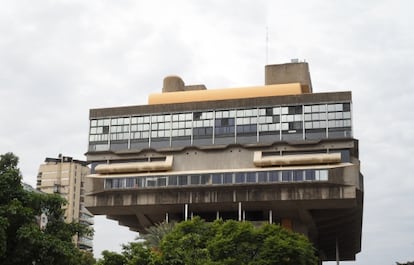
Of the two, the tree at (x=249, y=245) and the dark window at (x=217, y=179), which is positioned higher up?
the dark window at (x=217, y=179)

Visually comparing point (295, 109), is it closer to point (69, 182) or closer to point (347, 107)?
point (347, 107)

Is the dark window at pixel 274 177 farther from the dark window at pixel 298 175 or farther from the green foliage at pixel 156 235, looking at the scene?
the green foliage at pixel 156 235

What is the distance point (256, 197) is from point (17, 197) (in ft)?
143

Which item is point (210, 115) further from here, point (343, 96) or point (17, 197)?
point (17, 197)

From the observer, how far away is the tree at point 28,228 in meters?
24.0

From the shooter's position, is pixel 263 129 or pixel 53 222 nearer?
pixel 53 222

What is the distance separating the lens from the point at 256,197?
67250 millimetres

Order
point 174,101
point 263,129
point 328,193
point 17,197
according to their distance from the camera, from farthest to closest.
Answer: point 174,101, point 263,129, point 328,193, point 17,197

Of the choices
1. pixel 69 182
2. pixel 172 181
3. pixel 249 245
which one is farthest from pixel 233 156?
pixel 69 182

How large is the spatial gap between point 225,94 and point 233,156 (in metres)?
8.63

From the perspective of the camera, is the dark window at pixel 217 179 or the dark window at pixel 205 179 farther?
the dark window at pixel 205 179

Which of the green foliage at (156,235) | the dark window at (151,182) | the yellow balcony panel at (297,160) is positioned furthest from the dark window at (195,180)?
the yellow balcony panel at (297,160)

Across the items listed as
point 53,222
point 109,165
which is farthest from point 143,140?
point 53,222

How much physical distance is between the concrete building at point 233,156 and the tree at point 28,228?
4222cm
